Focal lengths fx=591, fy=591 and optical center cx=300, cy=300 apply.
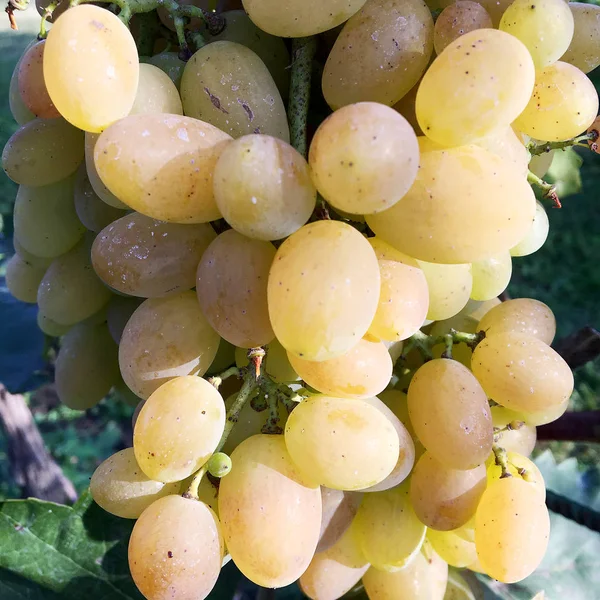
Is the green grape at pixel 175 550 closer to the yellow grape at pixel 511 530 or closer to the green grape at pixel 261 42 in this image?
the yellow grape at pixel 511 530

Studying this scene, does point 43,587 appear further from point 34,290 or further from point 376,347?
point 376,347

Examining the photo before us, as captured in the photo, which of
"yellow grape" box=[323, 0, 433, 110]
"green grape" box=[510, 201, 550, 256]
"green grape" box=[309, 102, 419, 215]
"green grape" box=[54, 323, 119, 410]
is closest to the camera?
"green grape" box=[309, 102, 419, 215]

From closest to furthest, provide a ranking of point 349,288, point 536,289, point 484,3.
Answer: point 349,288, point 484,3, point 536,289

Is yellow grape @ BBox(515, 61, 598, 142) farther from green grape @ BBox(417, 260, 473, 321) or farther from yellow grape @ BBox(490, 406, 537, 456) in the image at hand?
yellow grape @ BBox(490, 406, 537, 456)

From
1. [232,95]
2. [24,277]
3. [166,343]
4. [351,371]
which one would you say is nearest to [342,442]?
A: [351,371]

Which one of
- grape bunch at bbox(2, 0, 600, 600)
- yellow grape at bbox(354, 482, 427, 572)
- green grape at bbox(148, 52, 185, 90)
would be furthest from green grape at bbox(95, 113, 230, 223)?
yellow grape at bbox(354, 482, 427, 572)

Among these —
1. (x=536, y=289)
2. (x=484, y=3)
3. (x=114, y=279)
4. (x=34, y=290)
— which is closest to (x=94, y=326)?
(x=34, y=290)

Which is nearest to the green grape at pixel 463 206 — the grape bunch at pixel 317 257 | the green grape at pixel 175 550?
the grape bunch at pixel 317 257
